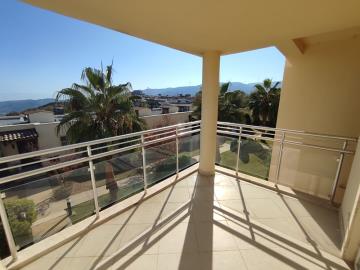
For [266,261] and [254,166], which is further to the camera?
[254,166]

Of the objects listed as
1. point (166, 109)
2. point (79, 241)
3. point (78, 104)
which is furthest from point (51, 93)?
point (166, 109)

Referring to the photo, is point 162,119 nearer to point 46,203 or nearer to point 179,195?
point 179,195

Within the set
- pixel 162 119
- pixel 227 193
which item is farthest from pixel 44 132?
pixel 227 193

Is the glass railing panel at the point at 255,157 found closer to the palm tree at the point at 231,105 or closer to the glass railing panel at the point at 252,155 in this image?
the glass railing panel at the point at 252,155

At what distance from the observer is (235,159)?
3.61m

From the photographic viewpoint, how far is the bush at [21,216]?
1.67 m

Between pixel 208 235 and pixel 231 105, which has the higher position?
pixel 231 105

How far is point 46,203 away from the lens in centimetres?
191

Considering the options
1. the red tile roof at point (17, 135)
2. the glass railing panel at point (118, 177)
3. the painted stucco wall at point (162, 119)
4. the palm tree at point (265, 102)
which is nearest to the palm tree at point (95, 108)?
the glass railing panel at point (118, 177)

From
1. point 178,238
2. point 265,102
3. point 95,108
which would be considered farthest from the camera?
point 265,102

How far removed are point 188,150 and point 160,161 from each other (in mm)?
740

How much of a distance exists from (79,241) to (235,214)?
1.93 metres

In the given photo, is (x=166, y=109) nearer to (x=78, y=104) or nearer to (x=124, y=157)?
(x=78, y=104)

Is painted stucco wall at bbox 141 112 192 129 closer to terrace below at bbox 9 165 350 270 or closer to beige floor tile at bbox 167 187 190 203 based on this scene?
beige floor tile at bbox 167 187 190 203
